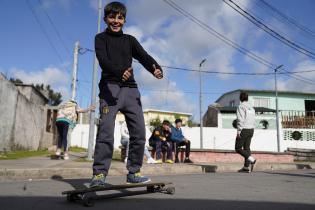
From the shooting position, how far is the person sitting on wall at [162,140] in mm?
11188

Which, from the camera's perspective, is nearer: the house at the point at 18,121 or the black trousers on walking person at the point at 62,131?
the black trousers on walking person at the point at 62,131

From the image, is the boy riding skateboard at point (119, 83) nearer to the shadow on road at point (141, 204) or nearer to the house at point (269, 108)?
the shadow on road at point (141, 204)

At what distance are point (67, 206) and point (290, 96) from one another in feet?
138

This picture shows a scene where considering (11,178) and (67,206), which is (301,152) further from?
(67,206)

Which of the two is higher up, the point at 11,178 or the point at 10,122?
the point at 10,122

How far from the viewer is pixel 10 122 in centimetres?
1315

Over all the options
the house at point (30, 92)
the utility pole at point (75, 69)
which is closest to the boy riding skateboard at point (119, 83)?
the utility pole at point (75, 69)

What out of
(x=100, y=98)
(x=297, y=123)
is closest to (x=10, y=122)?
(x=100, y=98)

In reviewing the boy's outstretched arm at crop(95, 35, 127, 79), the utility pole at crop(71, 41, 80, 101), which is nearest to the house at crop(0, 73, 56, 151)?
the utility pole at crop(71, 41, 80, 101)

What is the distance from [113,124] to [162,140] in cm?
764

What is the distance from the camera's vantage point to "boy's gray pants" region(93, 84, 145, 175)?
3.57m

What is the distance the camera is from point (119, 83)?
150 inches

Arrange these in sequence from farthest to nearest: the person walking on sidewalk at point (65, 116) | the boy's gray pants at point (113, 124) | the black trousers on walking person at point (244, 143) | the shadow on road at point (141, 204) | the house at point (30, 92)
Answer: the house at point (30, 92) < the person walking on sidewalk at point (65, 116) < the black trousers on walking person at point (244, 143) < the boy's gray pants at point (113, 124) < the shadow on road at point (141, 204)

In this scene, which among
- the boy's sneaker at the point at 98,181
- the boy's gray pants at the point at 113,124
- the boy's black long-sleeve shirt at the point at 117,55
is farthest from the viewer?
the boy's black long-sleeve shirt at the point at 117,55
